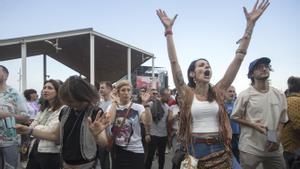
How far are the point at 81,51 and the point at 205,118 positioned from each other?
18.5 metres

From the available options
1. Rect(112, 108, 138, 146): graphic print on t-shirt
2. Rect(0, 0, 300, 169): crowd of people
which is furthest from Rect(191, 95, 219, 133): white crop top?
Rect(112, 108, 138, 146): graphic print on t-shirt

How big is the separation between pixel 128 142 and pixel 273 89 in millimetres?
2053

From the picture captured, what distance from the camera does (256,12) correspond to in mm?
3615

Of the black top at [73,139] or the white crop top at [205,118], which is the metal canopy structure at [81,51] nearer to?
the black top at [73,139]

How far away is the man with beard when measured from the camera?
434 centimetres

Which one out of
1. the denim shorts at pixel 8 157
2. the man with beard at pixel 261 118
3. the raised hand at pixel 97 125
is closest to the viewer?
the raised hand at pixel 97 125

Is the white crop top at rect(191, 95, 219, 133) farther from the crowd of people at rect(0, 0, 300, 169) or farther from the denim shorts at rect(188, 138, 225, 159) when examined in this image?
the denim shorts at rect(188, 138, 225, 159)

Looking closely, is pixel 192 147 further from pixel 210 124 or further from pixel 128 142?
pixel 128 142

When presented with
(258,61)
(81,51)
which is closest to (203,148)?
(258,61)

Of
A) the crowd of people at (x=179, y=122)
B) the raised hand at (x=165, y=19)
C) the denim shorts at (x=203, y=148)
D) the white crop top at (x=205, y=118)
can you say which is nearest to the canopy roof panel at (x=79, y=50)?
the crowd of people at (x=179, y=122)

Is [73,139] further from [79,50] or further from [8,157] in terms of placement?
[79,50]

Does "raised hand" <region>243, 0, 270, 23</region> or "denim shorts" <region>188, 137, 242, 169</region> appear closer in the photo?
"denim shorts" <region>188, 137, 242, 169</region>

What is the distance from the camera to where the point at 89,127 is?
2922 millimetres

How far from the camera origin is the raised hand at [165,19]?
11.9ft
